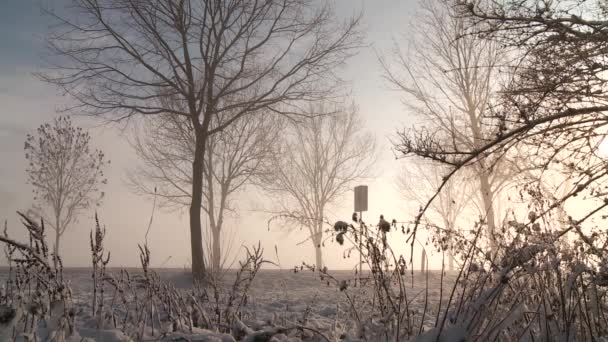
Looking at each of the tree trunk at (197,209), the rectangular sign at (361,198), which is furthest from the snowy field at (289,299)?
the rectangular sign at (361,198)

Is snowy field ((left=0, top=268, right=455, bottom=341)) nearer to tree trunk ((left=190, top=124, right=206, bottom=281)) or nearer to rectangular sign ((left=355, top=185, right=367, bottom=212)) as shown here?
Result: tree trunk ((left=190, top=124, right=206, bottom=281))

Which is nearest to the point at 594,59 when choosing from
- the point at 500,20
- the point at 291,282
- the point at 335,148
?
the point at 500,20

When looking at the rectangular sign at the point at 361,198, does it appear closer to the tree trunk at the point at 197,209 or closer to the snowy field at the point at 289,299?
the snowy field at the point at 289,299

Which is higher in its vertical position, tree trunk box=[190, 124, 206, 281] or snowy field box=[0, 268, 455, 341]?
tree trunk box=[190, 124, 206, 281]

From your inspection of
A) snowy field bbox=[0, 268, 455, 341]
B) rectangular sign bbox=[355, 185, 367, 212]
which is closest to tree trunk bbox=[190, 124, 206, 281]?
snowy field bbox=[0, 268, 455, 341]

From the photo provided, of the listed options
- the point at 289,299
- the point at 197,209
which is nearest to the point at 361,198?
the point at 197,209

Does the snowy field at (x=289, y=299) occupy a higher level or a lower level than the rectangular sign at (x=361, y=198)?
lower

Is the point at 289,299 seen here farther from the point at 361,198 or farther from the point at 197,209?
the point at 361,198

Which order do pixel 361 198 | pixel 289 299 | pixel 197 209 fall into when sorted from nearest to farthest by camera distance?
pixel 289 299
pixel 197 209
pixel 361 198

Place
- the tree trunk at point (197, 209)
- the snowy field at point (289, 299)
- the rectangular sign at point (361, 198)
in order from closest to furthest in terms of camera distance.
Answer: the snowy field at point (289, 299) → the tree trunk at point (197, 209) → the rectangular sign at point (361, 198)

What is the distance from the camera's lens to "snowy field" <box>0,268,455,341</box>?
3.59 meters

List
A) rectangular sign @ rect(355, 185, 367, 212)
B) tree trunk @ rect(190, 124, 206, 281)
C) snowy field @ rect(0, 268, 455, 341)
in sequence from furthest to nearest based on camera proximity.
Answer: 1. rectangular sign @ rect(355, 185, 367, 212)
2. tree trunk @ rect(190, 124, 206, 281)
3. snowy field @ rect(0, 268, 455, 341)

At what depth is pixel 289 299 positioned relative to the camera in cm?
778

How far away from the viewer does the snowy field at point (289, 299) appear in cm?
359
